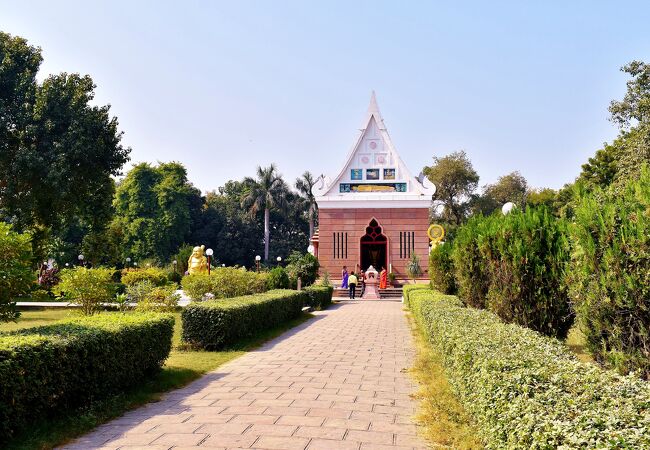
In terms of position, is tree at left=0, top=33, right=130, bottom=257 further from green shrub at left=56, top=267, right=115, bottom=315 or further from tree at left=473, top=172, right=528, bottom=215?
tree at left=473, top=172, right=528, bottom=215

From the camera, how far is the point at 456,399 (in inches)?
224

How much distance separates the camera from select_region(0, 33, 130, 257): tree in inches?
731

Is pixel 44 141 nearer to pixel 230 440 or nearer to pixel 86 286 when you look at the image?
pixel 86 286

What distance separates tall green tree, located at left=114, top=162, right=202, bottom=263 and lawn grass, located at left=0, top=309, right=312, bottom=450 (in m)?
36.2

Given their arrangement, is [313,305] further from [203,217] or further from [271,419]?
A: [203,217]

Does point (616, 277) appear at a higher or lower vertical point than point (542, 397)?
higher

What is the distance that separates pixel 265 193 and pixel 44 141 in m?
30.7

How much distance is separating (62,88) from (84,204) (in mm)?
4579

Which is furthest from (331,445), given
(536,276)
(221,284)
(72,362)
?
(221,284)

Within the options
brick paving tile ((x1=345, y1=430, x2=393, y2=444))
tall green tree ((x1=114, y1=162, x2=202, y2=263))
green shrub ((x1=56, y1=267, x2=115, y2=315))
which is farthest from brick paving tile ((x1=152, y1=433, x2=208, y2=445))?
tall green tree ((x1=114, y1=162, x2=202, y2=263))

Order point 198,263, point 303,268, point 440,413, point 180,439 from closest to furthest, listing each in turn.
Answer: point 180,439
point 440,413
point 198,263
point 303,268

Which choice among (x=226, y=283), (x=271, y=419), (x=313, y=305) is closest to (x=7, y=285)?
(x=271, y=419)

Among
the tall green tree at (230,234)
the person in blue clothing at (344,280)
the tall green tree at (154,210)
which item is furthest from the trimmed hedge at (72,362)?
the tall green tree at (230,234)

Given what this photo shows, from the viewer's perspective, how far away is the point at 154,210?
46594mm
